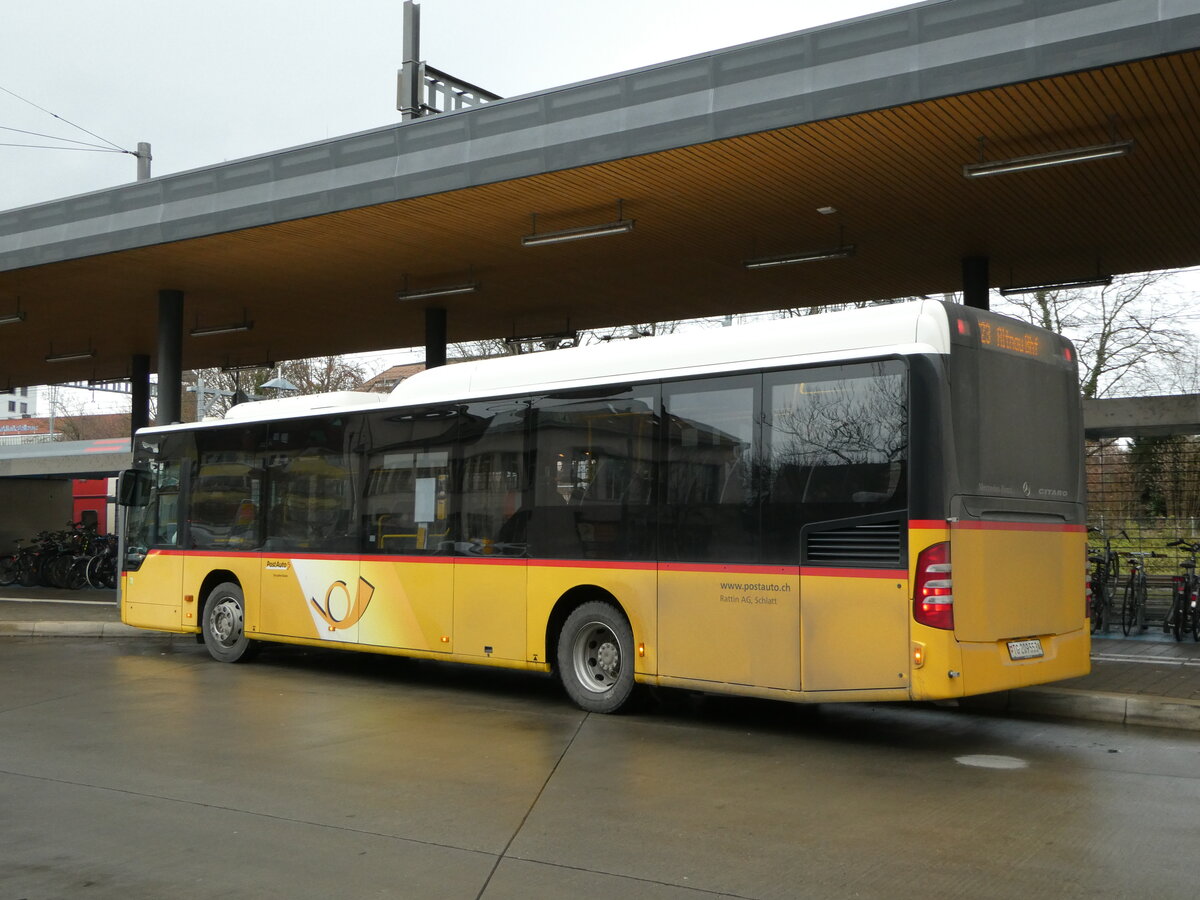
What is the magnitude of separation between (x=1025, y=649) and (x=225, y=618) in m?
9.84

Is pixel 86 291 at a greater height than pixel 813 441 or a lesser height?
greater

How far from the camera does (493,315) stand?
22.4 m

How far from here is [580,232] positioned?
48.8 feet

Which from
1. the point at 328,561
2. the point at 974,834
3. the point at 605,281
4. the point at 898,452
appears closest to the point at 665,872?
the point at 974,834

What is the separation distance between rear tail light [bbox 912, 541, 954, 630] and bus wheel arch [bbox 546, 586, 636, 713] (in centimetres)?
292

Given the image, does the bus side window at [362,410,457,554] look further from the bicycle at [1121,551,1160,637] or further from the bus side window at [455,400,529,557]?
the bicycle at [1121,551,1160,637]

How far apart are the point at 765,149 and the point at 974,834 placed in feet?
26.6

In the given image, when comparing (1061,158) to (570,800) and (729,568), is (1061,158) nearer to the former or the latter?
(729,568)

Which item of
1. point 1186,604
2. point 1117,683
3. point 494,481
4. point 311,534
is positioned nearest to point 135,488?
point 311,534

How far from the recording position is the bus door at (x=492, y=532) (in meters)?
11.3

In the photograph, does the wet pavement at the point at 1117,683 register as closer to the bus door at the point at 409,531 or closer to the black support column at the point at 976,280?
the black support column at the point at 976,280

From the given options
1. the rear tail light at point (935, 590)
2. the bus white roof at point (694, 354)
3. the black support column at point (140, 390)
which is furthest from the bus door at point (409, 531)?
the black support column at point (140, 390)

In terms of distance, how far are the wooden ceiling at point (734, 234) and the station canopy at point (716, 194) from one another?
6 centimetres

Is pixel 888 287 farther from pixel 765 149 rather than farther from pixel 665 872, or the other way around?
pixel 665 872
